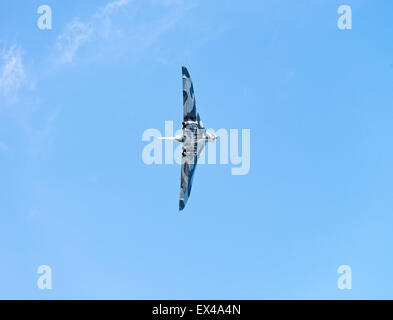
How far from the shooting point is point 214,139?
81500 millimetres

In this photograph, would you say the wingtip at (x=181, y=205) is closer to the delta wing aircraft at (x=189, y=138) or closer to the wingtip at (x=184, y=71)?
the delta wing aircraft at (x=189, y=138)

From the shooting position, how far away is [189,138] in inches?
2938

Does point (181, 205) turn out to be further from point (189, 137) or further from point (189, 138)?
point (189, 137)


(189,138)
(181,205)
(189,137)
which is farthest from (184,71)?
(181,205)

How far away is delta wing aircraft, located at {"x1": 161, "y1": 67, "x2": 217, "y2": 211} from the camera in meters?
74.8

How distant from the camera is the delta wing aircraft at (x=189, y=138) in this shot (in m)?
74.8

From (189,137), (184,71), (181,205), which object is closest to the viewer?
(189,137)

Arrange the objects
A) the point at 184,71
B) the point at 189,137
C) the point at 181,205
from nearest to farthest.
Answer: the point at 189,137, the point at 184,71, the point at 181,205

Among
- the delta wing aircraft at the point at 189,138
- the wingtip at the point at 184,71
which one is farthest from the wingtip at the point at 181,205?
the wingtip at the point at 184,71

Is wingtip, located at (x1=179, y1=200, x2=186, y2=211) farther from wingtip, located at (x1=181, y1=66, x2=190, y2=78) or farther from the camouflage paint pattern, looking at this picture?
wingtip, located at (x1=181, y1=66, x2=190, y2=78)

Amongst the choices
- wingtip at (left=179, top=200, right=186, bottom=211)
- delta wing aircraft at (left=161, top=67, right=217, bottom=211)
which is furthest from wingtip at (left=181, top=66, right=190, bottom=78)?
wingtip at (left=179, top=200, right=186, bottom=211)

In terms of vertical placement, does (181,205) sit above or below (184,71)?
below

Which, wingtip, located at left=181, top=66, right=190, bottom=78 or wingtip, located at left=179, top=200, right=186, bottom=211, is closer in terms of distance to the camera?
wingtip, located at left=181, top=66, right=190, bottom=78

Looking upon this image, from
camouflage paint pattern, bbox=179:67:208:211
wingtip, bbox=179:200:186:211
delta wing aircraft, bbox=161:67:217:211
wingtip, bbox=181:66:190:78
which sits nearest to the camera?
delta wing aircraft, bbox=161:67:217:211
